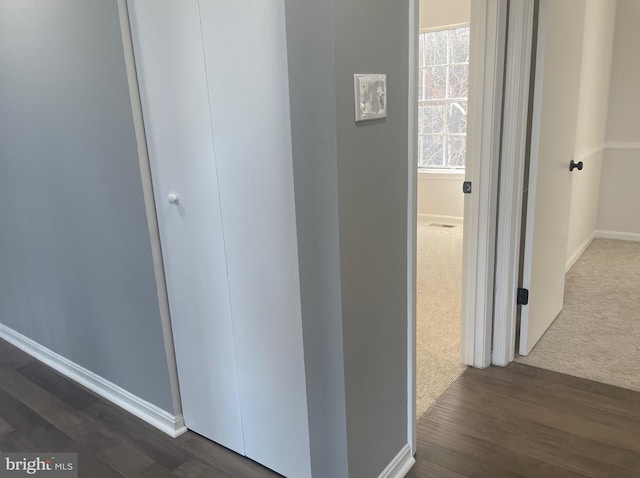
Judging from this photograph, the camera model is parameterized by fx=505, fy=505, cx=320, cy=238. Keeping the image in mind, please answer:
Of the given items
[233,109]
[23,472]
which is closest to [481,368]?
[233,109]

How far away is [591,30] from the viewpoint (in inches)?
138

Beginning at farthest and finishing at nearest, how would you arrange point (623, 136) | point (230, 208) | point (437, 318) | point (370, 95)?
point (623, 136), point (437, 318), point (230, 208), point (370, 95)

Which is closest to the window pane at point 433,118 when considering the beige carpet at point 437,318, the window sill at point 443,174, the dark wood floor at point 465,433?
the window sill at point 443,174

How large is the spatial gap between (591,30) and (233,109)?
123 inches

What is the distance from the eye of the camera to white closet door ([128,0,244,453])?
1593 mm

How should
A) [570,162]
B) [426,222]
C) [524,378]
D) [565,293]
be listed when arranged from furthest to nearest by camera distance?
1. [426,222]
2. [565,293]
3. [570,162]
4. [524,378]

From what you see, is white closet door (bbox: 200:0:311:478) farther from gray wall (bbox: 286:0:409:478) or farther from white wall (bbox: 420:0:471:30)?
white wall (bbox: 420:0:471:30)

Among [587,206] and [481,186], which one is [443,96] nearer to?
[587,206]

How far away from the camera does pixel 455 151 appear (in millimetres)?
5430

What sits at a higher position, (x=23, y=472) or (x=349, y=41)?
(x=349, y=41)

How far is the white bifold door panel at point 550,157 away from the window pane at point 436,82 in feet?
8.97

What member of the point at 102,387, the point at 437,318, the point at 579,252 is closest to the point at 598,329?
the point at 437,318

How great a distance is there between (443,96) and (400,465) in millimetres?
4376

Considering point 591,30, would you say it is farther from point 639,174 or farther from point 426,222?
point 426,222
